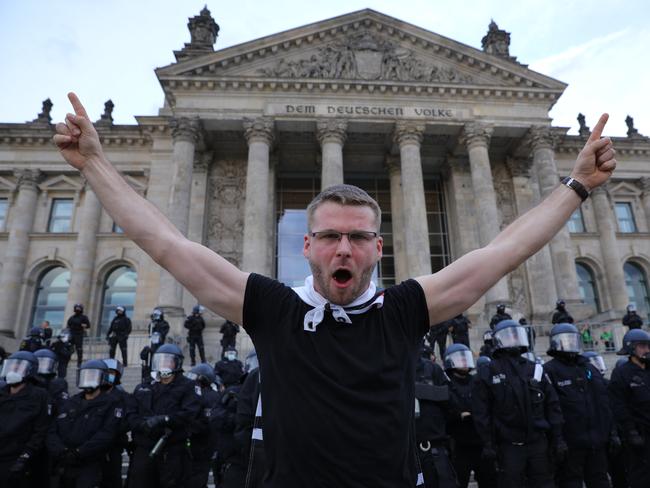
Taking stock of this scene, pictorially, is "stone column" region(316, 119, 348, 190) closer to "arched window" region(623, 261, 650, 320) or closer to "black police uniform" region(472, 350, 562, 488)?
"black police uniform" region(472, 350, 562, 488)

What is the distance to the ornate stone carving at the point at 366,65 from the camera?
2253 centimetres

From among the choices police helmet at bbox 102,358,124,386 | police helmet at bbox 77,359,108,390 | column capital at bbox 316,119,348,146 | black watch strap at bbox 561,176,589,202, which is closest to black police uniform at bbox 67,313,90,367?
police helmet at bbox 102,358,124,386

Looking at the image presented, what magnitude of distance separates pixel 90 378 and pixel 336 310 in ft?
A: 19.1

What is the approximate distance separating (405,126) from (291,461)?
70.4 ft

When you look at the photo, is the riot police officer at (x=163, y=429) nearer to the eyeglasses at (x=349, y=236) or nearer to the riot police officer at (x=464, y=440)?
the riot police officer at (x=464, y=440)

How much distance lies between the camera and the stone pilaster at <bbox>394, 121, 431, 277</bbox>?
19.8m

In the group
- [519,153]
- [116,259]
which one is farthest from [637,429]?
[116,259]

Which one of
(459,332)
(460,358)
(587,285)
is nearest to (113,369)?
(460,358)

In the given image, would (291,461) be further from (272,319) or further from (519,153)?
(519,153)

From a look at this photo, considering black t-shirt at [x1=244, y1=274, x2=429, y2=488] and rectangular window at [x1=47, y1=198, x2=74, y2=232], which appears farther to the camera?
rectangular window at [x1=47, y1=198, x2=74, y2=232]

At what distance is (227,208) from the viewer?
2359 cm

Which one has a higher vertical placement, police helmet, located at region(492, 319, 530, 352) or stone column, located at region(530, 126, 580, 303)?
stone column, located at region(530, 126, 580, 303)

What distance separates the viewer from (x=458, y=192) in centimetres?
2403

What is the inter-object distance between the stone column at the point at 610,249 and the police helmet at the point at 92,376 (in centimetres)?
2517
